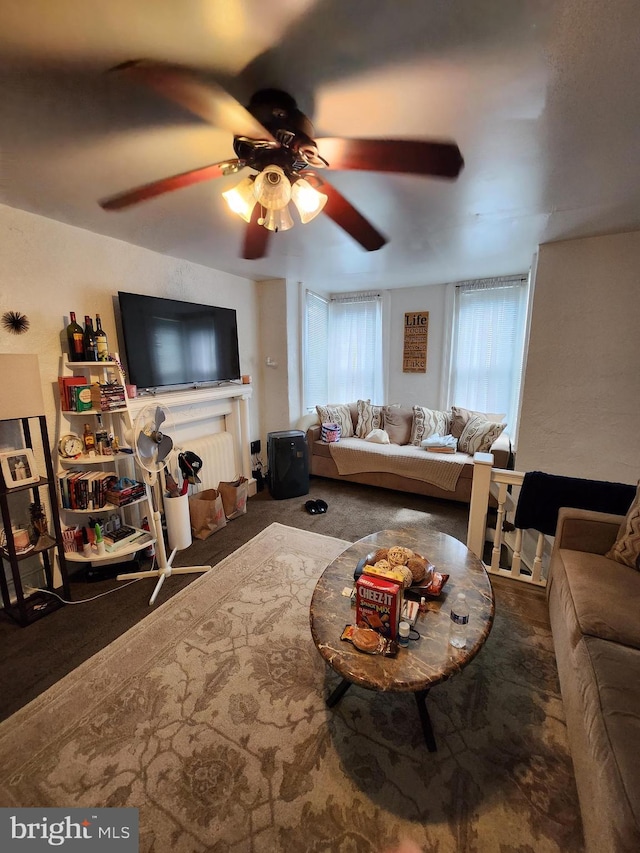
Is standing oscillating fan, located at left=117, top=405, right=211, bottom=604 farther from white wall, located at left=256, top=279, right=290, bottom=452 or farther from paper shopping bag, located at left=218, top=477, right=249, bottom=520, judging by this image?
white wall, located at left=256, top=279, right=290, bottom=452

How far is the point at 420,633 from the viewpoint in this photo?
1271 millimetres

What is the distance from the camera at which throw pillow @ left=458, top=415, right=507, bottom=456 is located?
3.54 meters

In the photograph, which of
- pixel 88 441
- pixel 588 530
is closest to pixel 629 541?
pixel 588 530

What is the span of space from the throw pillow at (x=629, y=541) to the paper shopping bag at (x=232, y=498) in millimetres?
2645

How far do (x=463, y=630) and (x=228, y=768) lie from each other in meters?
0.98

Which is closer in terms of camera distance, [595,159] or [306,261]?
[595,159]

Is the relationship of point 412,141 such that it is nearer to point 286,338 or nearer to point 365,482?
point 286,338

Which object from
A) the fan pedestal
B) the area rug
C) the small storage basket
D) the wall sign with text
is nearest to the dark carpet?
the fan pedestal

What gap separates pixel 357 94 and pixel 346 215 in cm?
59

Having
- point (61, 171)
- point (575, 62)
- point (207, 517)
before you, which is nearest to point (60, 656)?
point (207, 517)

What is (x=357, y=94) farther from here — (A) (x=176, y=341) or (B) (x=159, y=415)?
(A) (x=176, y=341)

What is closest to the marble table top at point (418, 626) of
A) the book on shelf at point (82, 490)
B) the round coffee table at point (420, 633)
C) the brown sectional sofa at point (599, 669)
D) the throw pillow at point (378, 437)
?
the round coffee table at point (420, 633)

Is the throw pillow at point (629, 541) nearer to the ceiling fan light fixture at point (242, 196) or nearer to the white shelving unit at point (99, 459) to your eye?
the ceiling fan light fixture at point (242, 196)

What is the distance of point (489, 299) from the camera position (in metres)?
3.87
